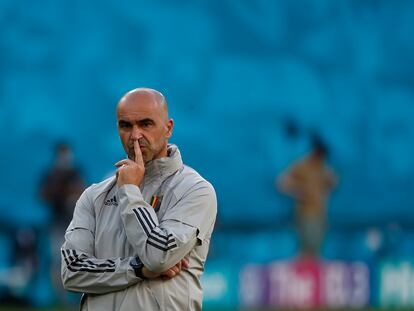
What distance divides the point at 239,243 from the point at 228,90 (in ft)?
6.66

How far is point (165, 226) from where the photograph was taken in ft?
19.3

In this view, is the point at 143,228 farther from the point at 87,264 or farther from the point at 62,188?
the point at 62,188

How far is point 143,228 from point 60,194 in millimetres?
10888

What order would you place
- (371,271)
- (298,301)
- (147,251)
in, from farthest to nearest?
1. (371,271)
2. (298,301)
3. (147,251)

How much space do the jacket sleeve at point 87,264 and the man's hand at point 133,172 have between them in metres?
0.27

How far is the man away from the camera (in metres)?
5.85

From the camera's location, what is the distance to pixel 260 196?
18.5m

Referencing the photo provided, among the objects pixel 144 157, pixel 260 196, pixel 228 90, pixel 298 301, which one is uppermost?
pixel 228 90

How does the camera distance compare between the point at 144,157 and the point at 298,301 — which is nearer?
the point at 144,157

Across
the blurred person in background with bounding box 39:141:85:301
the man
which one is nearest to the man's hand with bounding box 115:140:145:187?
the man

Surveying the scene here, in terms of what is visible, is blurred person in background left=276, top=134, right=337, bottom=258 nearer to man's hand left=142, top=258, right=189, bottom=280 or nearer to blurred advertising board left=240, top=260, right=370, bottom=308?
blurred advertising board left=240, top=260, right=370, bottom=308

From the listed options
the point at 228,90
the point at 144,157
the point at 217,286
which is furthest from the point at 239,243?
the point at 144,157

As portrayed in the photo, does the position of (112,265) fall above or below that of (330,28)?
below

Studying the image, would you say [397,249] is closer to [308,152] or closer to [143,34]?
[308,152]
